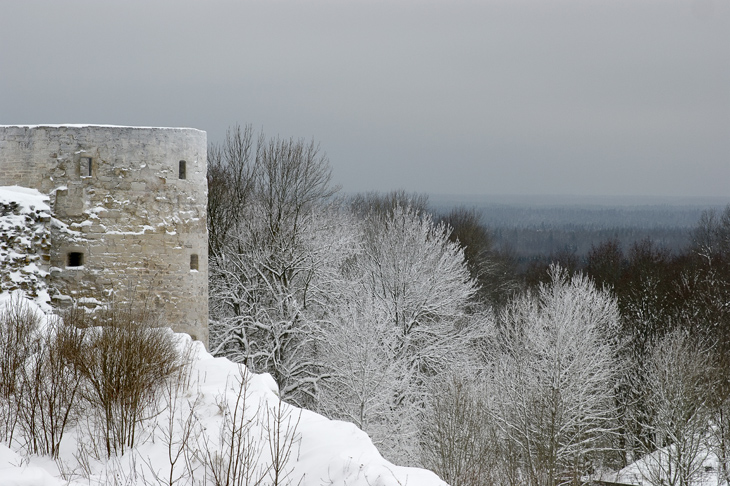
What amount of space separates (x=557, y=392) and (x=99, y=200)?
12.9 m

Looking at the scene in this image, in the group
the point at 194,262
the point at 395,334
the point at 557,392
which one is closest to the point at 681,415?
the point at 557,392

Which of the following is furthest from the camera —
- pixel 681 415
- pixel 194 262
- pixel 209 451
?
pixel 681 415

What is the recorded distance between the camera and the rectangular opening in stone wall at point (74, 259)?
14.5 metres

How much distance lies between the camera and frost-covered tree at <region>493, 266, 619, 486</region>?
62.1 feet

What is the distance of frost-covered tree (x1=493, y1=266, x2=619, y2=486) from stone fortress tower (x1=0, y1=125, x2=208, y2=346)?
33.9 ft

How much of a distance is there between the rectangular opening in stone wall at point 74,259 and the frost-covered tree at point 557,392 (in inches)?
444

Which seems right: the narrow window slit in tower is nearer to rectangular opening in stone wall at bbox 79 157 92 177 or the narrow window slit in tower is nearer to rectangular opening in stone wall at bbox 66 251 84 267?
rectangular opening in stone wall at bbox 66 251 84 267

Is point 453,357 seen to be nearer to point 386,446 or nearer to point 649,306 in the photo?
point 386,446

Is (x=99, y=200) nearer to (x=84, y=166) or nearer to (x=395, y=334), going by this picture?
(x=84, y=166)

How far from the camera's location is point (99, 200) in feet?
47.3

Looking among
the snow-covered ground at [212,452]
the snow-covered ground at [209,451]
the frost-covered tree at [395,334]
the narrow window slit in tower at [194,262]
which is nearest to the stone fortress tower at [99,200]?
the narrow window slit in tower at [194,262]

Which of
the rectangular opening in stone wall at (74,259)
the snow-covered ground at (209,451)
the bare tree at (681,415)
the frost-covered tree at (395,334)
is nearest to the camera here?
the snow-covered ground at (209,451)

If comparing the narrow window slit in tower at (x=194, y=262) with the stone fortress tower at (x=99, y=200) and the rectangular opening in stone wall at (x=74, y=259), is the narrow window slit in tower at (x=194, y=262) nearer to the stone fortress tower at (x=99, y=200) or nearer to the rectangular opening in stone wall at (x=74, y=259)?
the stone fortress tower at (x=99, y=200)

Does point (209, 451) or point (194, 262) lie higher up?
point (194, 262)
